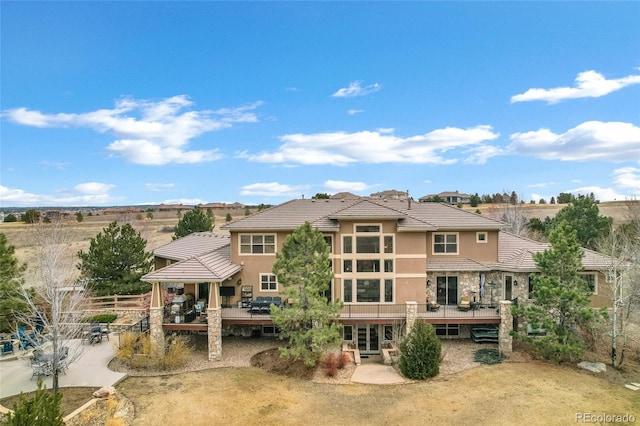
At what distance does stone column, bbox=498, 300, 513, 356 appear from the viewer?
18688mm

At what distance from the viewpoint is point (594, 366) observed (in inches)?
672

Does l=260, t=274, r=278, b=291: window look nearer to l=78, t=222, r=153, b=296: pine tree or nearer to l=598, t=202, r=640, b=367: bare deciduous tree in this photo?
l=78, t=222, r=153, b=296: pine tree

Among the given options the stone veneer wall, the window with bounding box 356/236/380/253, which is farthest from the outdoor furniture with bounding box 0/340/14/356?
the stone veneer wall

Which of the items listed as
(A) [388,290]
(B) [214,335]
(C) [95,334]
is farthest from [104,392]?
(A) [388,290]

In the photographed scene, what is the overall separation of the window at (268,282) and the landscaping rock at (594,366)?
1554cm

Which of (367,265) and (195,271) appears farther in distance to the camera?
(367,265)

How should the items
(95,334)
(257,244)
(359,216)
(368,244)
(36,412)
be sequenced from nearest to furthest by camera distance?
(36,412) < (95,334) < (359,216) < (368,244) < (257,244)

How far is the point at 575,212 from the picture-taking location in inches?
1432

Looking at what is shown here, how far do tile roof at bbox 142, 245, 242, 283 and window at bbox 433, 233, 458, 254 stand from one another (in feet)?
38.8

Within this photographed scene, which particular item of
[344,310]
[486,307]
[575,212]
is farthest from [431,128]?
[344,310]

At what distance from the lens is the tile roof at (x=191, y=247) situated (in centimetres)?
2386

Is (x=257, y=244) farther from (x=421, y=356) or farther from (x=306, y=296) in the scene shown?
(x=421, y=356)

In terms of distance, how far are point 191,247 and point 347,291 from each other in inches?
452

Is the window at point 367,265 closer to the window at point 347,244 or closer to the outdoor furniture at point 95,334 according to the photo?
the window at point 347,244
